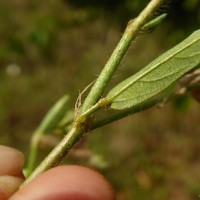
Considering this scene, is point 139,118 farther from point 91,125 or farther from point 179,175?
point 91,125

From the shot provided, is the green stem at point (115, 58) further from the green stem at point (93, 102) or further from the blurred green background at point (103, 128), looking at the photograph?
the blurred green background at point (103, 128)

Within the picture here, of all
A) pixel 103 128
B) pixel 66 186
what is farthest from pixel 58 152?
pixel 103 128

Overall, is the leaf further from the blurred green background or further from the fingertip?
the blurred green background

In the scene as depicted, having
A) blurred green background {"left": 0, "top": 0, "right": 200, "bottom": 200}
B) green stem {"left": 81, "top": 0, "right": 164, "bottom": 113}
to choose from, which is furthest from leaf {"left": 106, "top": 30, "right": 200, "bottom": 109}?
blurred green background {"left": 0, "top": 0, "right": 200, "bottom": 200}

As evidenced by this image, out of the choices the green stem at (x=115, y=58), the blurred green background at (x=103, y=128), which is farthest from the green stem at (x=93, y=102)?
the blurred green background at (x=103, y=128)

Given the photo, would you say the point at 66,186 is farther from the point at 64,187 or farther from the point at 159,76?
the point at 159,76

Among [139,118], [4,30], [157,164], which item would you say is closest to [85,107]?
[157,164]

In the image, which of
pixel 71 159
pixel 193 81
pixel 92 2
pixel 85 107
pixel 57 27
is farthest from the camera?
pixel 71 159

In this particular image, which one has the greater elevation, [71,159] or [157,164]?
[71,159]

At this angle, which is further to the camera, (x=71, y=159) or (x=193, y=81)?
(x=71, y=159)
